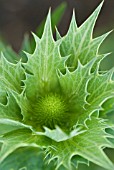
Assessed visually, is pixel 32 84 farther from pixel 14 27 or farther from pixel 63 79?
pixel 14 27

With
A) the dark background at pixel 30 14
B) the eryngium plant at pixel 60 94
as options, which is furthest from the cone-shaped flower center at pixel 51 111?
Answer: the dark background at pixel 30 14

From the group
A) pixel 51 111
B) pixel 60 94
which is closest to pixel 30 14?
pixel 60 94

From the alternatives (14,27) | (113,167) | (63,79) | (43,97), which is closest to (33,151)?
(43,97)

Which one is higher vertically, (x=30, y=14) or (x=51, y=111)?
(x=30, y=14)

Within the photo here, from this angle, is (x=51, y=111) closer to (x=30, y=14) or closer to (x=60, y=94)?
(x=60, y=94)

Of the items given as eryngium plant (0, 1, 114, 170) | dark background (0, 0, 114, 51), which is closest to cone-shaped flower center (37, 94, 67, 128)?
eryngium plant (0, 1, 114, 170)

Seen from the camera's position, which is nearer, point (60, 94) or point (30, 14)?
point (60, 94)
